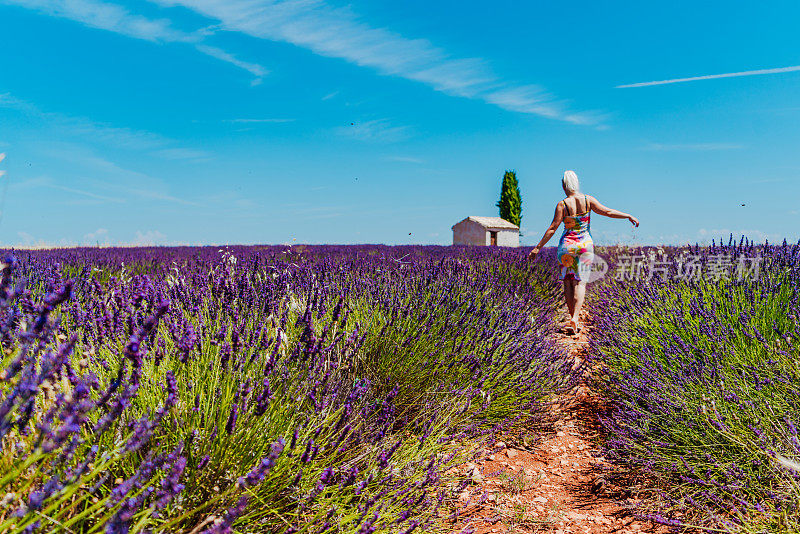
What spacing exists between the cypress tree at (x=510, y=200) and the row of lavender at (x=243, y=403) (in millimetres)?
37606

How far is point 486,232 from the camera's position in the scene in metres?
34.1

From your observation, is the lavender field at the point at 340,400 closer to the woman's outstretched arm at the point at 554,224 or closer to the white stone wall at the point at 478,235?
the woman's outstretched arm at the point at 554,224

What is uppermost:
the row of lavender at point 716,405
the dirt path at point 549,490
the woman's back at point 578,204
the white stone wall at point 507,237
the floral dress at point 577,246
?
the white stone wall at point 507,237

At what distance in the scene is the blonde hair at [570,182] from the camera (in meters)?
6.29

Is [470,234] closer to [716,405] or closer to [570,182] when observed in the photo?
[570,182]

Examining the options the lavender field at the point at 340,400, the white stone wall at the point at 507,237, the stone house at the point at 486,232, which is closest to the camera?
the lavender field at the point at 340,400

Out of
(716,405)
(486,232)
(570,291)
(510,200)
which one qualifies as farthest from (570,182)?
A: (510,200)

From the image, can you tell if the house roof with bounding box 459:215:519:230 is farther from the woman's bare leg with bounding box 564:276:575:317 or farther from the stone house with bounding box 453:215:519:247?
the woman's bare leg with bounding box 564:276:575:317

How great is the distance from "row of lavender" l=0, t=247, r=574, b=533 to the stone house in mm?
29967

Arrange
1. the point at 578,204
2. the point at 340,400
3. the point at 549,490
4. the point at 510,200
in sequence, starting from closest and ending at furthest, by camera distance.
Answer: the point at 340,400 → the point at 549,490 → the point at 578,204 → the point at 510,200

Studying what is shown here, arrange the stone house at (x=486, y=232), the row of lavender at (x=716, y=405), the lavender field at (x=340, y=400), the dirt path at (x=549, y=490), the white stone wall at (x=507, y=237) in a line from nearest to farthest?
the lavender field at (x=340, y=400) → the row of lavender at (x=716, y=405) → the dirt path at (x=549, y=490) → the stone house at (x=486, y=232) → the white stone wall at (x=507, y=237)

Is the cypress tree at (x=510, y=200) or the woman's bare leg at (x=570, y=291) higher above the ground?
the cypress tree at (x=510, y=200)

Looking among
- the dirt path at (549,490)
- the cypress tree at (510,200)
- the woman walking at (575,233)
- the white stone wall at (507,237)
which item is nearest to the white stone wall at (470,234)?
the white stone wall at (507,237)

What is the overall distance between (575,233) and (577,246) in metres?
0.18
